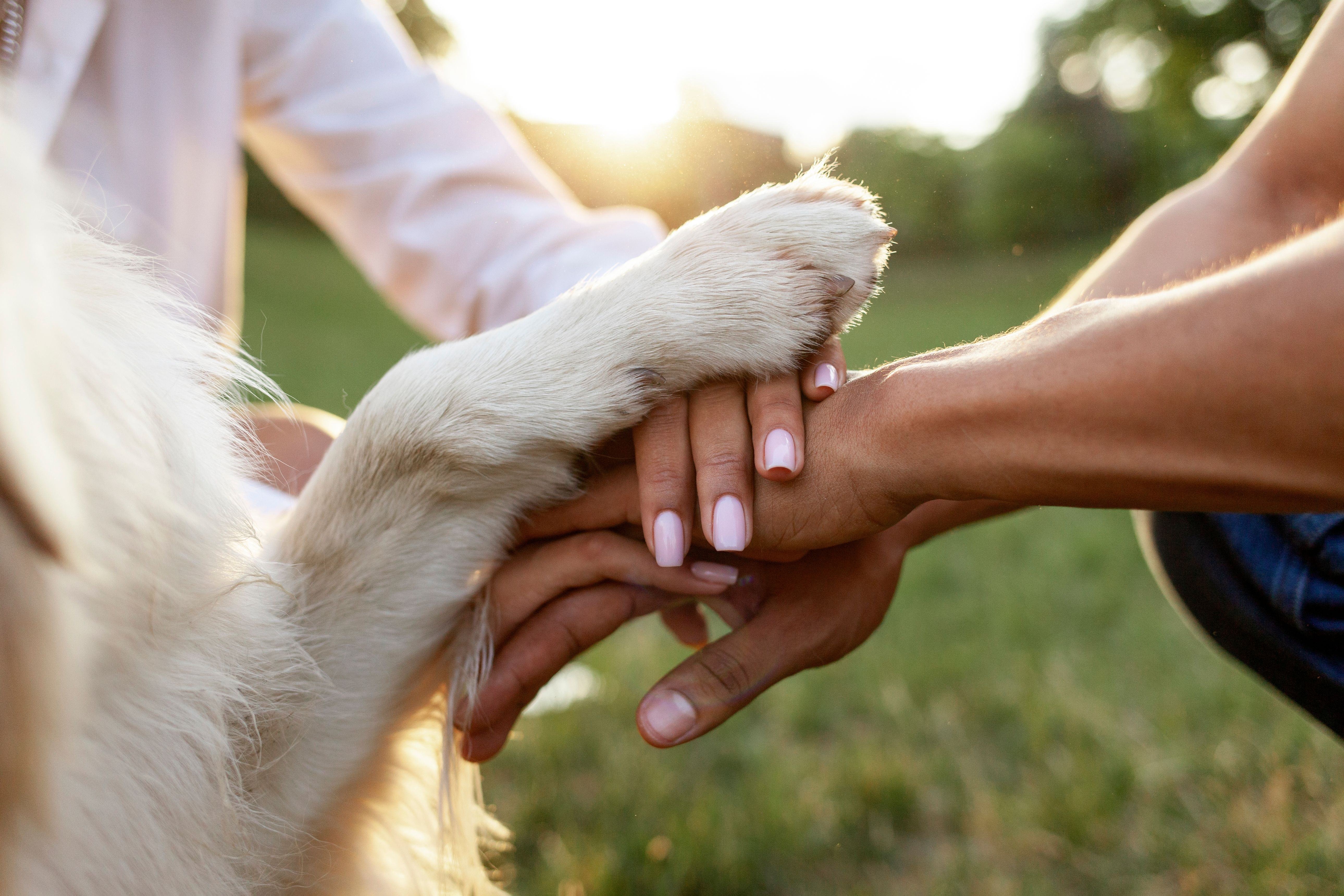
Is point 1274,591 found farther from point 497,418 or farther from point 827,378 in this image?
point 497,418

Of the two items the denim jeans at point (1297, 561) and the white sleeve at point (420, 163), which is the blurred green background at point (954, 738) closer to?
the white sleeve at point (420, 163)

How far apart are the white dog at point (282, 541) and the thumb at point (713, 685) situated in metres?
0.33

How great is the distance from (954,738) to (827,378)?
2.08 meters

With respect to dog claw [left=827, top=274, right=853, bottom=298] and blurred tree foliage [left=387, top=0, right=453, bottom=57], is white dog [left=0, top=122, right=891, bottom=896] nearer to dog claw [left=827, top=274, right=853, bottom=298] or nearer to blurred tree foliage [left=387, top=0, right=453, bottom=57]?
dog claw [left=827, top=274, right=853, bottom=298]

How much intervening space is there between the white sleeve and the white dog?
994 mm

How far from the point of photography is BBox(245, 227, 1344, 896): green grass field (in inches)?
87.6

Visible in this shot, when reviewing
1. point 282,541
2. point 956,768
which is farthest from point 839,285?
point 956,768

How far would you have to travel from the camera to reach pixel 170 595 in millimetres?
1162

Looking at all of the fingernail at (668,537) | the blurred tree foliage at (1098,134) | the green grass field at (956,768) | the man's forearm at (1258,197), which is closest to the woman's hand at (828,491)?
the fingernail at (668,537)

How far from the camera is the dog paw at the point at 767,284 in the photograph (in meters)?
1.26

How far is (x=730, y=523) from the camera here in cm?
124

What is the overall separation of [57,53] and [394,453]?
129 cm

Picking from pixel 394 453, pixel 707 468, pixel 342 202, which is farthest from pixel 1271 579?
pixel 342 202

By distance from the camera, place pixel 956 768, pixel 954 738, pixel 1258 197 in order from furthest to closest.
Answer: pixel 954 738 < pixel 956 768 < pixel 1258 197
